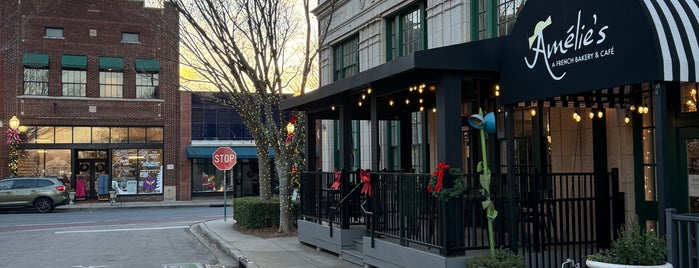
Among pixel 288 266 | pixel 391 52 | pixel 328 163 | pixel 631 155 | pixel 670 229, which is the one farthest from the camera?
pixel 328 163

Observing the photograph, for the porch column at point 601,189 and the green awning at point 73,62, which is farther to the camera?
the green awning at point 73,62

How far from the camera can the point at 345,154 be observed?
12.0 meters

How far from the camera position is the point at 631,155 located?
893 cm

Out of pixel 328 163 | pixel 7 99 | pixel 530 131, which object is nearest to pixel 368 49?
pixel 328 163

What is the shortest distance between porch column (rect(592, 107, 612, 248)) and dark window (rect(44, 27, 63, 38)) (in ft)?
99.1

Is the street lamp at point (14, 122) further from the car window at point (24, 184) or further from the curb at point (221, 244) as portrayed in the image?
the curb at point (221, 244)

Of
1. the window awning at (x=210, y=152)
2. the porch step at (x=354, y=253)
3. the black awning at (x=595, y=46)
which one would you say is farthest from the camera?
the window awning at (x=210, y=152)

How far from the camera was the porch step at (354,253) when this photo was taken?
10.8 meters

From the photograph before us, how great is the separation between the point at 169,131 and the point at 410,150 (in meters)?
22.8

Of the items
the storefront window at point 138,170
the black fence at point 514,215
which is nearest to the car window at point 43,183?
the storefront window at point 138,170

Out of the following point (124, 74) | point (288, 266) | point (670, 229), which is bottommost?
point (288, 266)

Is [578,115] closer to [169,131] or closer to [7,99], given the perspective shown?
[169,131]

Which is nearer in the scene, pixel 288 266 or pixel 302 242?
pixel 288 266

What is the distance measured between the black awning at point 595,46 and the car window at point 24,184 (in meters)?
25.1
